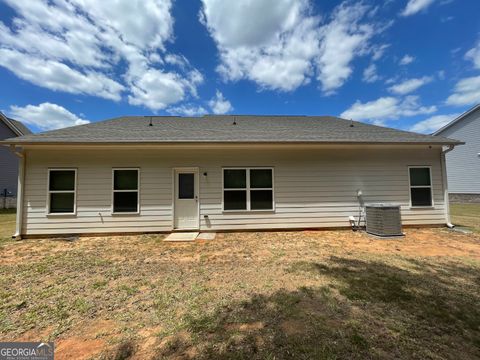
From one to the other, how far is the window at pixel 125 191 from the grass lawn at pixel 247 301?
1.60m

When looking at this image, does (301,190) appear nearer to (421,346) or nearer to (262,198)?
(262,198)

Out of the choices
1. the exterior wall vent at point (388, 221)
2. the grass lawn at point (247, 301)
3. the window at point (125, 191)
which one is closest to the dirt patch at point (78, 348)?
the grass lawn at point (247, 301)

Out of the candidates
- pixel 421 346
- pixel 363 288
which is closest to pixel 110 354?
pixel 421 346

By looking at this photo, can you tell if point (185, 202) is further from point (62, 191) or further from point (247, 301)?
point (247, 301)

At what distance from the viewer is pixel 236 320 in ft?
8.12

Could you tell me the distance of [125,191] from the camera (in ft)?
22.0

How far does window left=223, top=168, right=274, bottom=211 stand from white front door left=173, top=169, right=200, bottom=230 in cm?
93

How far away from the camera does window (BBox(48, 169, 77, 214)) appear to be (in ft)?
21.4

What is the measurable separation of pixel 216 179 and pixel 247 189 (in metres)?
1.03

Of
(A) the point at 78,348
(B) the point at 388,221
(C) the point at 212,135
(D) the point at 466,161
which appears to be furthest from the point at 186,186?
(D) the point at 466,161

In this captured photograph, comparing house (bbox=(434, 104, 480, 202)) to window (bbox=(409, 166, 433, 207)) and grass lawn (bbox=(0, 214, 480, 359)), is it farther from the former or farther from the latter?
grass lawn (bbox=(0, 214, 480, 359))

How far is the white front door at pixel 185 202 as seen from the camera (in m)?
6.88

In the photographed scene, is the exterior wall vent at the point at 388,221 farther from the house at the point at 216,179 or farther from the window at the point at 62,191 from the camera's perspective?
the window at the point at 62,191

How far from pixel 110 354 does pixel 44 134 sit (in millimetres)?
7355
